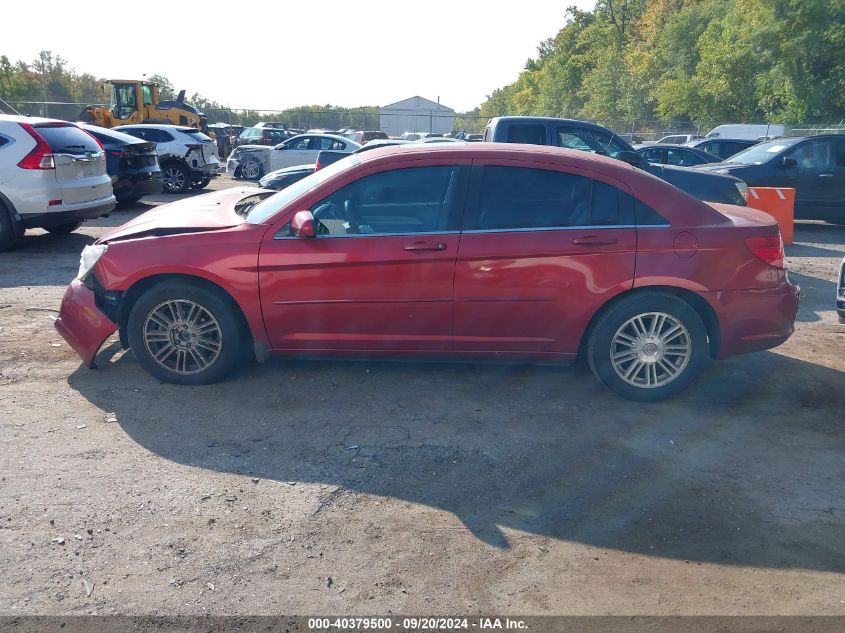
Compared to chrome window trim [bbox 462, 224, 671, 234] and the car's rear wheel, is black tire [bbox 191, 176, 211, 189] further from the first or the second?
chrome window trim [bbox 462, 224, 671, 234]

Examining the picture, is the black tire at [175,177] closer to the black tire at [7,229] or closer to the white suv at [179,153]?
the white suv at [179,153]

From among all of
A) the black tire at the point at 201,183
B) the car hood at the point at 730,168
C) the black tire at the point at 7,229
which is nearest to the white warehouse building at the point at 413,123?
the black tire at the point at 201,183

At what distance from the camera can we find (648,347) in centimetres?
510

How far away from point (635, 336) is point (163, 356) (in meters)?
3.28

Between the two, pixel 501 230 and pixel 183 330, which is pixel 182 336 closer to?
pixel 183 330

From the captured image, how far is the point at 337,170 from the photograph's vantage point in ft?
17.3

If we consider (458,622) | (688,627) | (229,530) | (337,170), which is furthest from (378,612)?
(337,170)

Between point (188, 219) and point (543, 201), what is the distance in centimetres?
257

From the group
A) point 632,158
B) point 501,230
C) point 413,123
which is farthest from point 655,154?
point 413,123

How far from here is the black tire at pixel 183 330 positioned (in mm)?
5113

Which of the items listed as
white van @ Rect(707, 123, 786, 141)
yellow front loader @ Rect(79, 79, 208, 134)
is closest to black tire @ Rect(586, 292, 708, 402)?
yellow front loader @ Rect(79, 79, 208, 134)

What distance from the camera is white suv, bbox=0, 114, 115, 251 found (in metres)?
9.57

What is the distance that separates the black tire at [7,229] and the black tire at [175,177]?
8.05m

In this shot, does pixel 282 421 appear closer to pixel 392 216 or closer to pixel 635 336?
pixel 392 216
